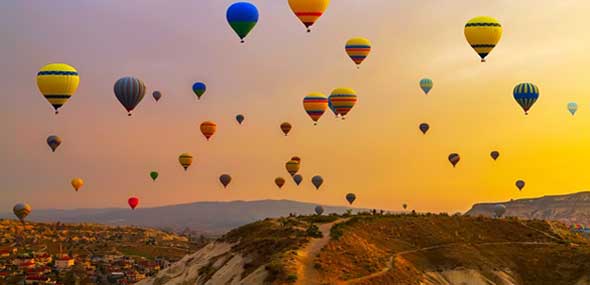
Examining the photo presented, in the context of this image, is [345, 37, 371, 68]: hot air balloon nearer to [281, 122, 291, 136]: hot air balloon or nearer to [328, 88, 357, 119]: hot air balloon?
[328, 88, 357, 119]: hot air balloon

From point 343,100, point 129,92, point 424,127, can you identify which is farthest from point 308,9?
point 424,127

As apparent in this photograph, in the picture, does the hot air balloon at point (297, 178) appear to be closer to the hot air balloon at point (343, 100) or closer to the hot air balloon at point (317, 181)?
the hot air balloon at point (317, 181)

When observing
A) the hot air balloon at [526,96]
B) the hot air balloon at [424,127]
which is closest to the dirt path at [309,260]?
the hot air balloon at [526,96]

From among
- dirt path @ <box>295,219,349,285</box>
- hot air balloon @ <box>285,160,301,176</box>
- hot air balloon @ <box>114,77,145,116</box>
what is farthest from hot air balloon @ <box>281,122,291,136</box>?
dirt path @ <box>295,219,349,285</box>

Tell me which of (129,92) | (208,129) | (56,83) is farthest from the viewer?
(208,129)

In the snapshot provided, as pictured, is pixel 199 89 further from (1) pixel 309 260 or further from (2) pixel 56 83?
(1) pixel 309 260

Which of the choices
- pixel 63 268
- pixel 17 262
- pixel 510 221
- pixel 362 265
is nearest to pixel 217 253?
pixel 362 265

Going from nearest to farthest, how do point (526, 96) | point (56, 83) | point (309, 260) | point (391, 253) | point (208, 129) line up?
point (309, 260) < point (391, 253) < point (56, 83) < point (526, 96) < point (208, 129)
